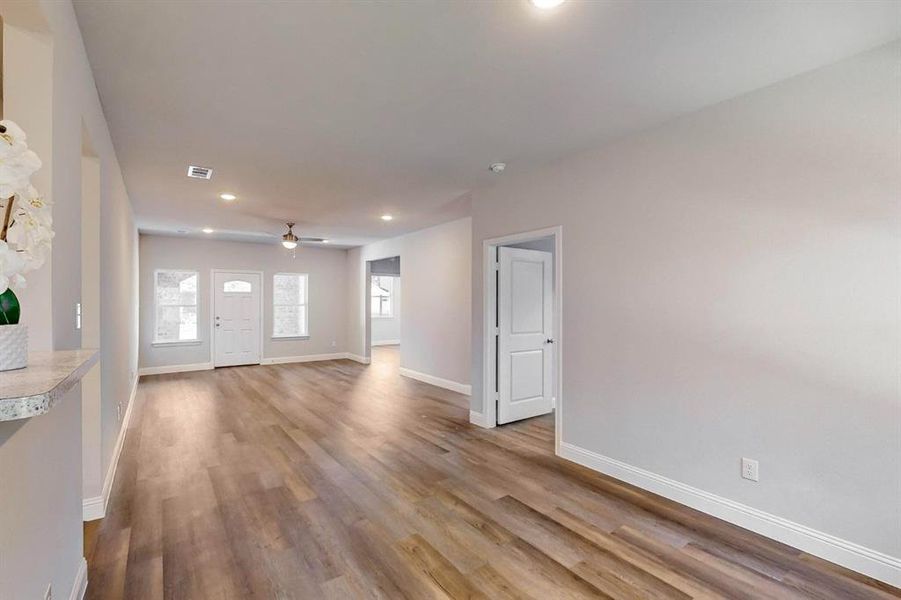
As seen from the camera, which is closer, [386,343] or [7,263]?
[7,263]

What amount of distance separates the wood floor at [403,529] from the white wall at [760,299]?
417mm

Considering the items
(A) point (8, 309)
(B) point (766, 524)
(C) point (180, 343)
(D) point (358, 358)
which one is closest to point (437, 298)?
(D) point (358, 358)

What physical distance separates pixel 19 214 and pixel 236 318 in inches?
317

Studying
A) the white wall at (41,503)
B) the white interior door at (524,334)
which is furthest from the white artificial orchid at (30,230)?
the white interior door at (524,334)

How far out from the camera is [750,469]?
248 centimetres

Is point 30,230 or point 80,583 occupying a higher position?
point 30,230

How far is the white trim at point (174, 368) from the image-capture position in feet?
24.2

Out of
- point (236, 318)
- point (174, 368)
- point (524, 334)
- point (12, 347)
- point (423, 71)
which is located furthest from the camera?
point (236, 318)

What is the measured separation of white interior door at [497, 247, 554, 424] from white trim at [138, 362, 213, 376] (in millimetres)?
6354

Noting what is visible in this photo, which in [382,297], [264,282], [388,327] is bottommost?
[388,327]

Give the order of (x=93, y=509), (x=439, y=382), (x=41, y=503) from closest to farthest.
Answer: (x=41, y=503) → (x=93, y=509) → (x=439, y=382)

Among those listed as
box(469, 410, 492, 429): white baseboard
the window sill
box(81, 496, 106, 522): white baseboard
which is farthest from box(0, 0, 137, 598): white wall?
the window sill

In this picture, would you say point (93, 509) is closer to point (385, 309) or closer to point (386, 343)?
point (386, 343)

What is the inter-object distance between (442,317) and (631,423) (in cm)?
383
